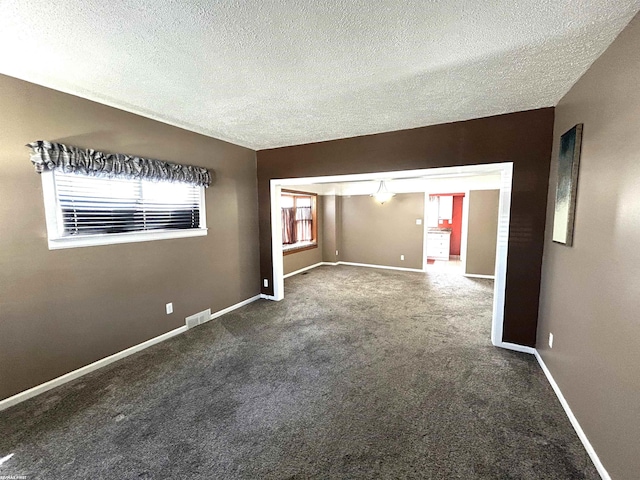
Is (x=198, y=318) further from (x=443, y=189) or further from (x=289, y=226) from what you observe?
(x=443, y=189)

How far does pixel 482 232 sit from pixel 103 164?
652 cm

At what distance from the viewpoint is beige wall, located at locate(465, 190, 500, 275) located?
5.72 metres

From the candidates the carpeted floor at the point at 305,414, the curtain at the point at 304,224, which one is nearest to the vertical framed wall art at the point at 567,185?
the carpeted floor at the point at 305,414

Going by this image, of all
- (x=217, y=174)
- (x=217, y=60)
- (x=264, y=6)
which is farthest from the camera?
(x=217, y=174)

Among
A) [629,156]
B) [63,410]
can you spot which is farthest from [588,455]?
[63,410]

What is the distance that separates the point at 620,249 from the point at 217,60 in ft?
8.51

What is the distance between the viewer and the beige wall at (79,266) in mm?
2025

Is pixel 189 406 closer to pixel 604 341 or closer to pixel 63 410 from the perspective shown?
pixel 63 410

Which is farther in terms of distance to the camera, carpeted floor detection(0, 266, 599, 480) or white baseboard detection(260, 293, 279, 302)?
white baseboard detection(260, 293, 279, 302)

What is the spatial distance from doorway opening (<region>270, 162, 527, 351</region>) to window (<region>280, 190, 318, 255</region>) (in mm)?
419

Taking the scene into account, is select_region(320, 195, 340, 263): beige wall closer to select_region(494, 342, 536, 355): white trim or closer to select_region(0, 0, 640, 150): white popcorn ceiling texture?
select_region(0, 0, 640, 150): white popcorn ceiling texture

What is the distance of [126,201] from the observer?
2734 mm

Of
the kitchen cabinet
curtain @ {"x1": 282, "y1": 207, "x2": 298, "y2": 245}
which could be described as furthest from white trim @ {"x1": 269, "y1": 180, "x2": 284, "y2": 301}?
the kitchen cabinet

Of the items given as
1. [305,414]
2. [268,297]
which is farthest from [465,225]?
[305,414]
